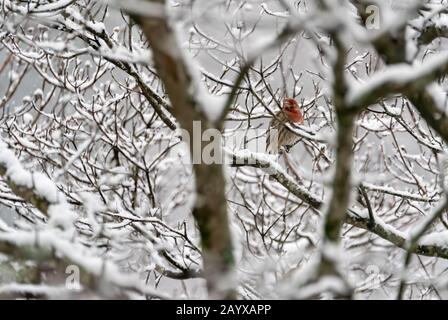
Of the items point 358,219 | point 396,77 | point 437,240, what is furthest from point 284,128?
point 396,77

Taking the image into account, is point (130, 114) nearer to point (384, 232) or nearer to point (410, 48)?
point (384, 232)

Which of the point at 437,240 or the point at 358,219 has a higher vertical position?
the point at 358,219

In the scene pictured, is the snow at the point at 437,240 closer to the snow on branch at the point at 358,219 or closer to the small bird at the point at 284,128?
the snow on branch at the point at 358,219

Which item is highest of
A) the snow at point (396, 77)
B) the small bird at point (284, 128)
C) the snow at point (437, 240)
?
the small bird at point (284, 128)

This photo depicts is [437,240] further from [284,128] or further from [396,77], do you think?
[396,77]

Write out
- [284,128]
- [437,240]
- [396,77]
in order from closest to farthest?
[396,77], [437,240], [284,128]

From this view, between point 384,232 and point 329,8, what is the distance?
2.44 m

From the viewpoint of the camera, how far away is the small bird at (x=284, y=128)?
4.77 m

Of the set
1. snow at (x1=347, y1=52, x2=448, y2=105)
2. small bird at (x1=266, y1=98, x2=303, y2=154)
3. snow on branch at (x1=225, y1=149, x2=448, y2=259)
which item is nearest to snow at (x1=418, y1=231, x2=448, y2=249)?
snow on branch at (x1=225, y1=149, x2=448, y2=259)

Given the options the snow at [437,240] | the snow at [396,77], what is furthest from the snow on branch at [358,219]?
the snow at [396,77]

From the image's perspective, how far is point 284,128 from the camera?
4.84 metres

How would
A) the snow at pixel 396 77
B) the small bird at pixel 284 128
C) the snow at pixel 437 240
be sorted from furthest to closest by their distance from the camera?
the small bird at pixel 284 128 < the snow at pixel 437 240 < the snow at pixel 396 77

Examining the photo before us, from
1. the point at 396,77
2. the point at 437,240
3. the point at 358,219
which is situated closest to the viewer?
the point at 396,77
